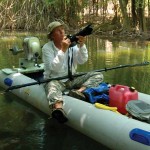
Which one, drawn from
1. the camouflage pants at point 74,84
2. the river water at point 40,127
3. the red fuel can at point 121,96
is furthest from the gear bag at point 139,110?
the camouflage pants at point 74,84

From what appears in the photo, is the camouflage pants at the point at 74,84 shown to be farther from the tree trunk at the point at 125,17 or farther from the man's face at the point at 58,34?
the tree trunk at the point at 125,17

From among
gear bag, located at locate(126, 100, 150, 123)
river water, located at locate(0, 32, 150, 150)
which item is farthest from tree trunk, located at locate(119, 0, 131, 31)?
gear bag, located at locate(126, 100, 150, 123)

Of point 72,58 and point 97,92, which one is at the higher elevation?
point 72,58

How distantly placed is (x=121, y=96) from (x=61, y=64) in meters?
0.86

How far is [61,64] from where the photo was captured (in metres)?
4.52

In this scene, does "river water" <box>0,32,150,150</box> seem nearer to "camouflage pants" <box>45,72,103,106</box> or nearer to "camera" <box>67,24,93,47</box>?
"camouflage pants" <box>45,72,103,106</box>

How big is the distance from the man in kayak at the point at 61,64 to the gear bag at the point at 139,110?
31.0 inches

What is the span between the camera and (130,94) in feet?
13.6

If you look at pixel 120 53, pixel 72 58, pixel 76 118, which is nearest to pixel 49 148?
pixel 76 118

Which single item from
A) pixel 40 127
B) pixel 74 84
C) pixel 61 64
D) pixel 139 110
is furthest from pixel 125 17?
pixel 139 110

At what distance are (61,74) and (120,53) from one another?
580 centimetres

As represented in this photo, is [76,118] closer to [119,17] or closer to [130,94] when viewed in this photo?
[130,94]

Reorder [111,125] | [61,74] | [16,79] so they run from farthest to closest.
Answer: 1. [16,79]
2. [61,74]
3. [111,125]

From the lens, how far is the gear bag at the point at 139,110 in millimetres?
3674
